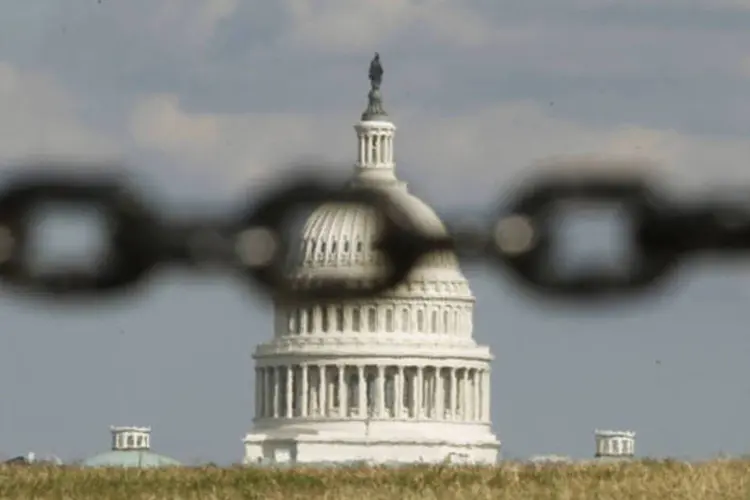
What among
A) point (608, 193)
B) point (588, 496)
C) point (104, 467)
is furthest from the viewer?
point (104, 467)

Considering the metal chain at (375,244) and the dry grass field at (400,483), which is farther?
the dry grass field at (400,483)

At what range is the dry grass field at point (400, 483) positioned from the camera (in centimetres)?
2938

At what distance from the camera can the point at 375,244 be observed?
3410 mm

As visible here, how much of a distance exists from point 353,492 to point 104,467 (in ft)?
29.8

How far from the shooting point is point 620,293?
3.34 meters

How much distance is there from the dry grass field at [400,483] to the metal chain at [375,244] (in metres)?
22.9

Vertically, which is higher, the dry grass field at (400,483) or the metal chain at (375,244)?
the dry grass field at (400,483)

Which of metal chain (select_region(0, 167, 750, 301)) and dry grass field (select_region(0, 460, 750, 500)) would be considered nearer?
metal chain (select_region(0, 167, 750, 301))

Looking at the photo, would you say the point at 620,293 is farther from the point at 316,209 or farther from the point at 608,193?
the point at 316,209

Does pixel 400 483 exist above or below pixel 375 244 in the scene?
above

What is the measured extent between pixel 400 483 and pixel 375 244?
32648 millimetres

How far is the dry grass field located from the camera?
1156 inches

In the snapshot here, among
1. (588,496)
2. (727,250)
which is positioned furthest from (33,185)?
(588,496)

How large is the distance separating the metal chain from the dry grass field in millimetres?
22894
